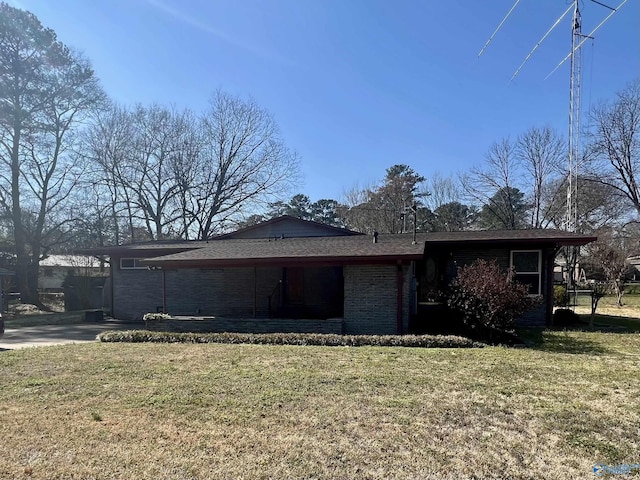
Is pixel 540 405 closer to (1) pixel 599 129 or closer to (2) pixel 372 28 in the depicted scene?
(2) pixel 372 28

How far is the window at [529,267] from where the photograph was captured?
42.7 feet

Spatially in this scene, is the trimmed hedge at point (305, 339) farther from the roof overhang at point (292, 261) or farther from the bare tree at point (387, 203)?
the bare tree at point (387, 203)

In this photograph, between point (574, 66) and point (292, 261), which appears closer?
point (292, 261)

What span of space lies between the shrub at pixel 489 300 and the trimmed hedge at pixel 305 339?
0.82m

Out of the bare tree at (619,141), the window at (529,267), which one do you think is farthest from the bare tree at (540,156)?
the window at (529,267)

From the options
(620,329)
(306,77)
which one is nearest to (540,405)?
(620,329)

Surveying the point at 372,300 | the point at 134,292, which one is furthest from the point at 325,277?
the point at 134,292

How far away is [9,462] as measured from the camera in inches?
139

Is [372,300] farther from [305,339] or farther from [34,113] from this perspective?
[34,113]

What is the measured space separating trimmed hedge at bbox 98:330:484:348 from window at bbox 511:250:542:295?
474cm

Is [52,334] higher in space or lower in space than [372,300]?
lower

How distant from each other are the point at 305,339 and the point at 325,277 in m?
4.91

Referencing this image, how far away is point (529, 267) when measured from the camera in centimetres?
1315

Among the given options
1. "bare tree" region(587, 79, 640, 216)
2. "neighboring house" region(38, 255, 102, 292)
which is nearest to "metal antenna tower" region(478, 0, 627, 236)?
"bare tree" region(587, 79, 640, 216)
